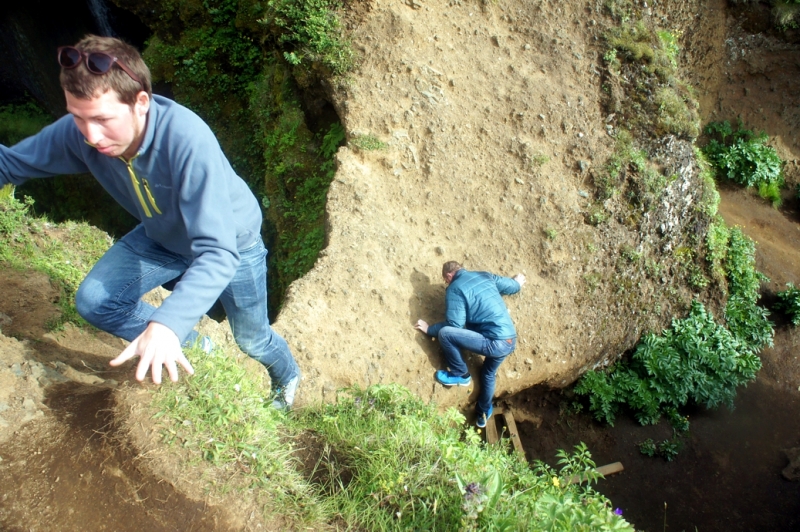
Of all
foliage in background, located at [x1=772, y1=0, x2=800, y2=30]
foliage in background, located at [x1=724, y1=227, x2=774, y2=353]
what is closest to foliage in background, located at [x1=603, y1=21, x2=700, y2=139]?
foliage in background, located at [x1=724, y1=227, x2=774, y2=353]

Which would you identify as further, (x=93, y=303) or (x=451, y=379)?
(x=451, y=379)

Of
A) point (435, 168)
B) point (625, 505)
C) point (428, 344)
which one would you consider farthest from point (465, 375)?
point (625, 505)

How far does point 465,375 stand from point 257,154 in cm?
440

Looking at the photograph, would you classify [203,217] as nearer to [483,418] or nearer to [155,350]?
[155,350]

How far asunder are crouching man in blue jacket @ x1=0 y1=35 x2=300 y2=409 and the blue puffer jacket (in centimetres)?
268

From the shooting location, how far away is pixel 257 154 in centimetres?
766

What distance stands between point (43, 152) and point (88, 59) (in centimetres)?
72

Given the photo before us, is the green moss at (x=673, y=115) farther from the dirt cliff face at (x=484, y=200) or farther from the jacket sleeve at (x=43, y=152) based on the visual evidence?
the jacket sleeve at (x=43, y=152)

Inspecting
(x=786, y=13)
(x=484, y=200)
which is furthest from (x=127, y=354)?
(x=786, y=13)

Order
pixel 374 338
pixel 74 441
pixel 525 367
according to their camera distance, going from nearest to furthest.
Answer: pixel 74 441 < pixel 374 338 < pixel 525 367

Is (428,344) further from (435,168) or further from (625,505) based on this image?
(625,505)

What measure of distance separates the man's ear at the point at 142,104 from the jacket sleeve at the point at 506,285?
4127 millimetres

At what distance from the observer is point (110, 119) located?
207 centimetres

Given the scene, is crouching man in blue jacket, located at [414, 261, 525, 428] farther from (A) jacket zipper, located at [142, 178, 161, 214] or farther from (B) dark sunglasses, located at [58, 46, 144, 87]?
(B) dark sunglasses, located at [58, 46, 144, 87]
